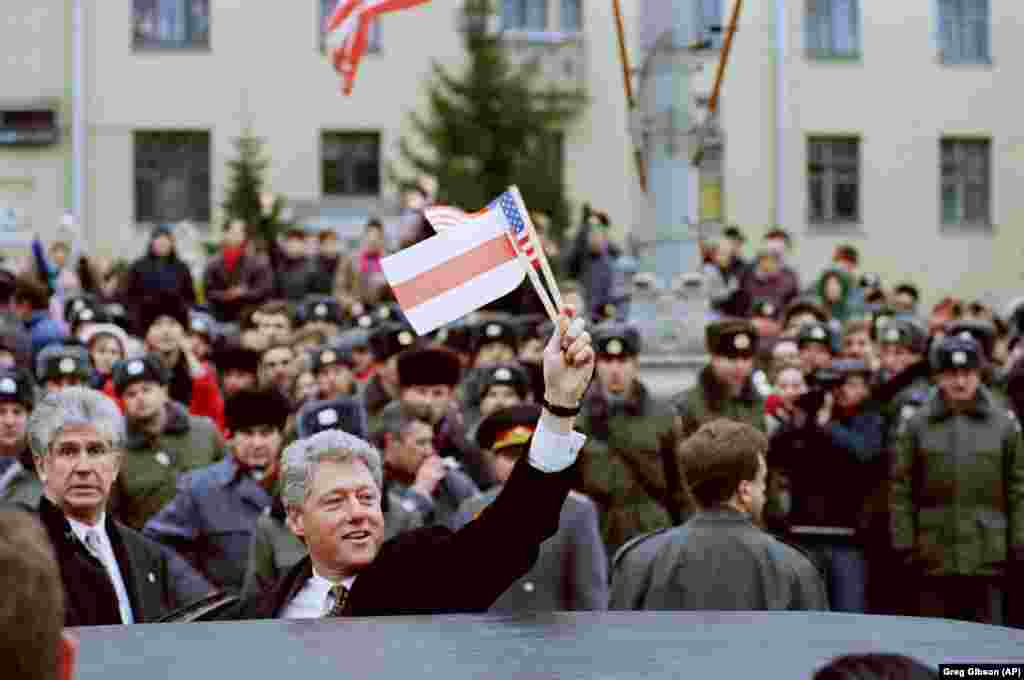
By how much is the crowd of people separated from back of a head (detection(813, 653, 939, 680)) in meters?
2.19

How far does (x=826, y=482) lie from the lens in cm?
1085

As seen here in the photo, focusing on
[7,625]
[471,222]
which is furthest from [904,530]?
[7,625]

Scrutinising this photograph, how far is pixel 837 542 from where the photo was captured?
1073 cm

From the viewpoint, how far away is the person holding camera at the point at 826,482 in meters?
10.7

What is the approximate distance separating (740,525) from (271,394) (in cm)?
313

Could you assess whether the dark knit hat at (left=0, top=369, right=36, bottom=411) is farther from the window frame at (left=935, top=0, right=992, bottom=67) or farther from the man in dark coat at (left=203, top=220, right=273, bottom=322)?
the window frame at (left=935, top=0, right=992, bottom=67)

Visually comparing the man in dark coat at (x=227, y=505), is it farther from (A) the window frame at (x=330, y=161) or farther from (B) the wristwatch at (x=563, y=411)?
(A) the window frame at (x=330, y=161)

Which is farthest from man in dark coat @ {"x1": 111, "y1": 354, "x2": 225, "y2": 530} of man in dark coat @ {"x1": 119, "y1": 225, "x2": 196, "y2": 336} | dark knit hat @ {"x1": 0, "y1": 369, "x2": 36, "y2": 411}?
man in dark coat @ {"x1": 119, "y1": 225, "x2": 196, "y2": 336}

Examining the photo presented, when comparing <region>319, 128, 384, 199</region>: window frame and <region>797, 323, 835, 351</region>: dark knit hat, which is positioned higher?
<region>319, 128, 384, 199</region>: window frame

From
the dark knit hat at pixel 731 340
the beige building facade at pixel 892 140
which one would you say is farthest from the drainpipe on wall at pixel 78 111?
the dark knit hat at pixel 731 340

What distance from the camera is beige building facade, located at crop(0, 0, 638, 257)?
1540 inches

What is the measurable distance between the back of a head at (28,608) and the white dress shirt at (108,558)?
3.52 meters

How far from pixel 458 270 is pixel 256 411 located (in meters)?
3.67

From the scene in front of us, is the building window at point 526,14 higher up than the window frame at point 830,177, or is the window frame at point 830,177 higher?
the building window at point 526,14
